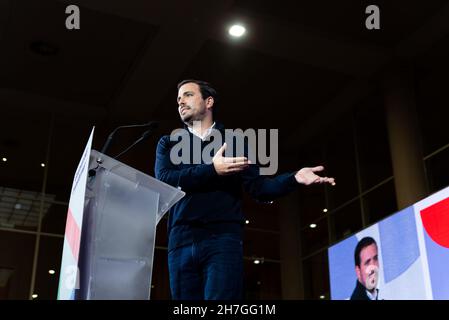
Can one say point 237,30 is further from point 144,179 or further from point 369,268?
point 144,179

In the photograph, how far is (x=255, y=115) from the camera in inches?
386

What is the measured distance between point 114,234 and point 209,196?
40 centimetres

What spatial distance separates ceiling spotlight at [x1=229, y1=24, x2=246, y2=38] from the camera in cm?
752

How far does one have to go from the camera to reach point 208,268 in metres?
1.82

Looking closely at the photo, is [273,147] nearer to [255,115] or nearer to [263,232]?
[255,115]

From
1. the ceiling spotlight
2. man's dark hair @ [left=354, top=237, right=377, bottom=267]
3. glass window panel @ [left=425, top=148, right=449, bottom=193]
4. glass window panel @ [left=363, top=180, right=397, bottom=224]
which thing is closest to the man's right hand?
the ceiling spotlight

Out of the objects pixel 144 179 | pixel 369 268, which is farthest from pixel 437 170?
pixel 144 179

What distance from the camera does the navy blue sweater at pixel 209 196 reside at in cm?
187

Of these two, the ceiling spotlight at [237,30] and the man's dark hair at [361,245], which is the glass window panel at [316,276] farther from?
the ceiling spotlight at [237,30]

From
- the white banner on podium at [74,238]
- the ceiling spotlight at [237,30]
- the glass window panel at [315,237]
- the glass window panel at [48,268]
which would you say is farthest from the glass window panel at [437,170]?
the white banner on podium at [74,238]

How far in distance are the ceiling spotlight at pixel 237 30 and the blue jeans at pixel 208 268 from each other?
19.5 feet
